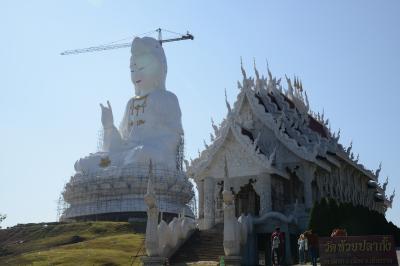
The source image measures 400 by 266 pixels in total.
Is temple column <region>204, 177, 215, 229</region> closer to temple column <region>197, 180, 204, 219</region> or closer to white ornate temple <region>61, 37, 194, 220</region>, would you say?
temple column <region>197, 180, 204, 219</region>

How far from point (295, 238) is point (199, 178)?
220 inches

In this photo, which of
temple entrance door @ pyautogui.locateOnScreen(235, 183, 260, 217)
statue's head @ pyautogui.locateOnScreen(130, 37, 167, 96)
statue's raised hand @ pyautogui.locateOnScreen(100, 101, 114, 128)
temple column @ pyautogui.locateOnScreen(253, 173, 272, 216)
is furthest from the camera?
statue's head @ pyautogui.locateOnScreen(130, 37, 167, 96)

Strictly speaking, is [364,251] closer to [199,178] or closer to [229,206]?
[229,206]

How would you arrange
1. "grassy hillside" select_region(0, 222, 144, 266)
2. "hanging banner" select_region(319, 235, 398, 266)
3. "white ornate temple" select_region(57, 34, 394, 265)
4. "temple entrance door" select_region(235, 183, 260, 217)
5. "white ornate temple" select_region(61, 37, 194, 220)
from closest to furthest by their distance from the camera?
1. "hanging banner" select_region(319, 235, 398, 266)
2. "white ornate temple" select_region(57, 34, 394, 265)
3. "grassy hillside" select_region(0, 222, 144, 266)
4. "temple entrance door" select_region(235, 183, 260, 217)
5. "white ornate temple" select_region(61, 37, 194, 220)

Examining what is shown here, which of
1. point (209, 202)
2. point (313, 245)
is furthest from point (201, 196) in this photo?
point (313, 245)

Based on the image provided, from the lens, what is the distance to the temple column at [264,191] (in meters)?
25.7

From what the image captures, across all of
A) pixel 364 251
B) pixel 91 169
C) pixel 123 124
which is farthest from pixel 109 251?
pixel 123 124

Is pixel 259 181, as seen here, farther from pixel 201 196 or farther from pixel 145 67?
pixel 145 67

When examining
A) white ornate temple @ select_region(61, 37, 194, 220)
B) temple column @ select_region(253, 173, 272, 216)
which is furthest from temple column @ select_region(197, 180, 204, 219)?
white ornate temple @ select_region(61, 37, 194, 220)

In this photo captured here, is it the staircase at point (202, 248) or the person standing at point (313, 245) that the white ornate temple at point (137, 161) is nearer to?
the staircase at point (202, 248)

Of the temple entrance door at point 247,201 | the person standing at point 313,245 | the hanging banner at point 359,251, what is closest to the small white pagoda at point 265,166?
the temple entrance door at point 247,201

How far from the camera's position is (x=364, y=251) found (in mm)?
15305

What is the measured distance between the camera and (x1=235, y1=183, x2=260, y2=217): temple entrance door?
28.2 meters

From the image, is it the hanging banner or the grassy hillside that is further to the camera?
the grassy hillside
